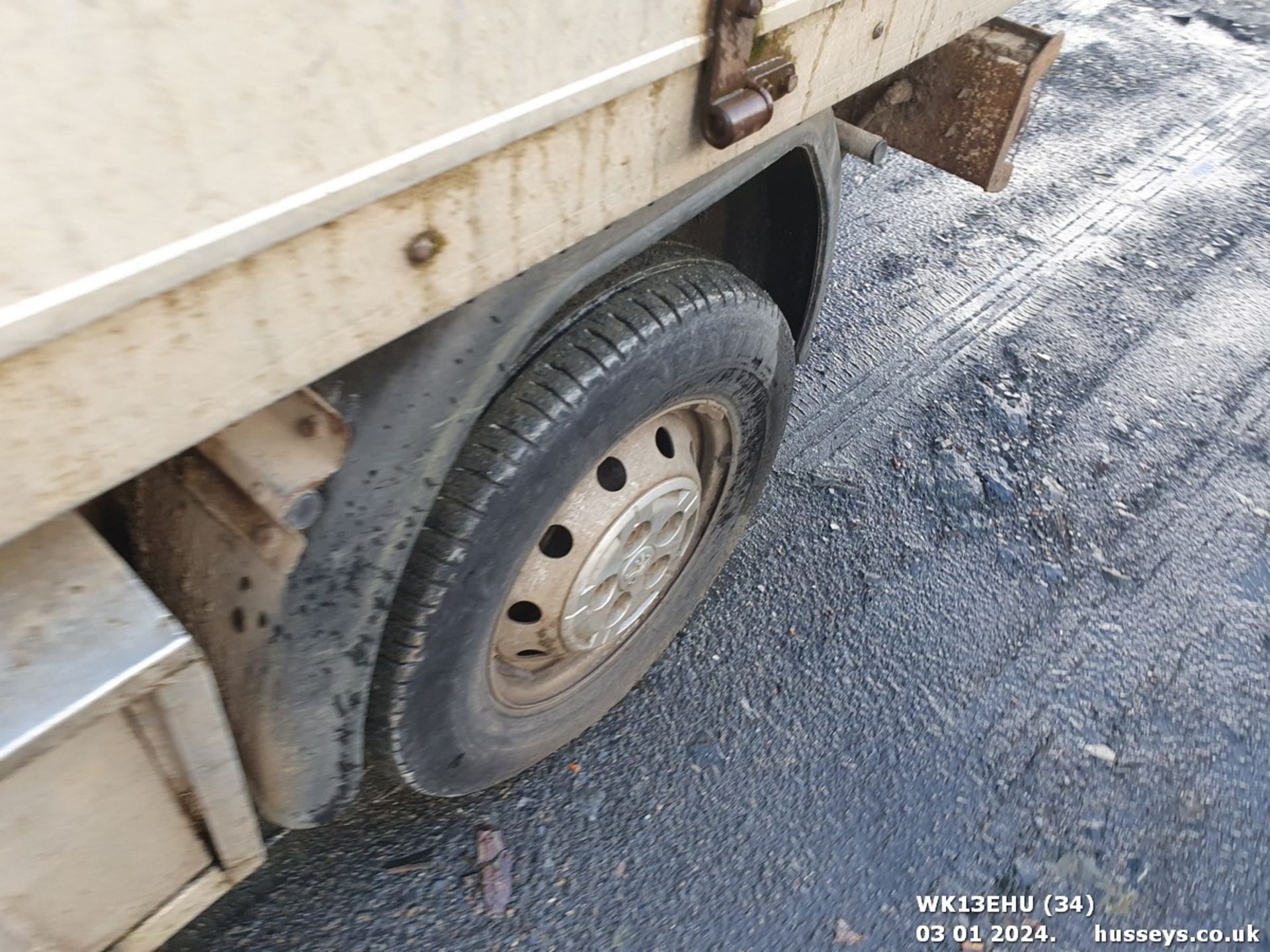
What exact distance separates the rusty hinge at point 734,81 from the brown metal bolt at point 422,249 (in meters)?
0.51

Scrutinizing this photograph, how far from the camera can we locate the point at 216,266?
0.85m

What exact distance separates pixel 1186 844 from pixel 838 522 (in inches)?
43.1

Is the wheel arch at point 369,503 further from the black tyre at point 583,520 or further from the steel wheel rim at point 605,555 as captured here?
the steel wheel rim at point 605,555

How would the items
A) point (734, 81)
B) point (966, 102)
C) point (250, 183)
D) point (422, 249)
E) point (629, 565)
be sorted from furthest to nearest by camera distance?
point (966, 102), point (629, 565), point (734, 81), point (422, 249), point (250, 183)

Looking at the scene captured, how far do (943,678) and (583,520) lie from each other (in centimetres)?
115

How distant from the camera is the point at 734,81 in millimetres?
1345

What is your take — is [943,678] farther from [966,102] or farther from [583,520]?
[966,102]

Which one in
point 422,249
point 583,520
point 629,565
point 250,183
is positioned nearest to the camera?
point 250,183

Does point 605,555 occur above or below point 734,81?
below

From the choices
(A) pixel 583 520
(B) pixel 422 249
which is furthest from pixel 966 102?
(B) pixel 422 249

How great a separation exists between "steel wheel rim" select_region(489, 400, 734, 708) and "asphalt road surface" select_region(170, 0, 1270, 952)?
0.31 meters

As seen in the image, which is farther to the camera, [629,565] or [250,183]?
[629,565]

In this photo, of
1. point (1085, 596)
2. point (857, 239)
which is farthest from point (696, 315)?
point (857, 239)

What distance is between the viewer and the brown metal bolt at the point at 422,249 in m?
1.03
